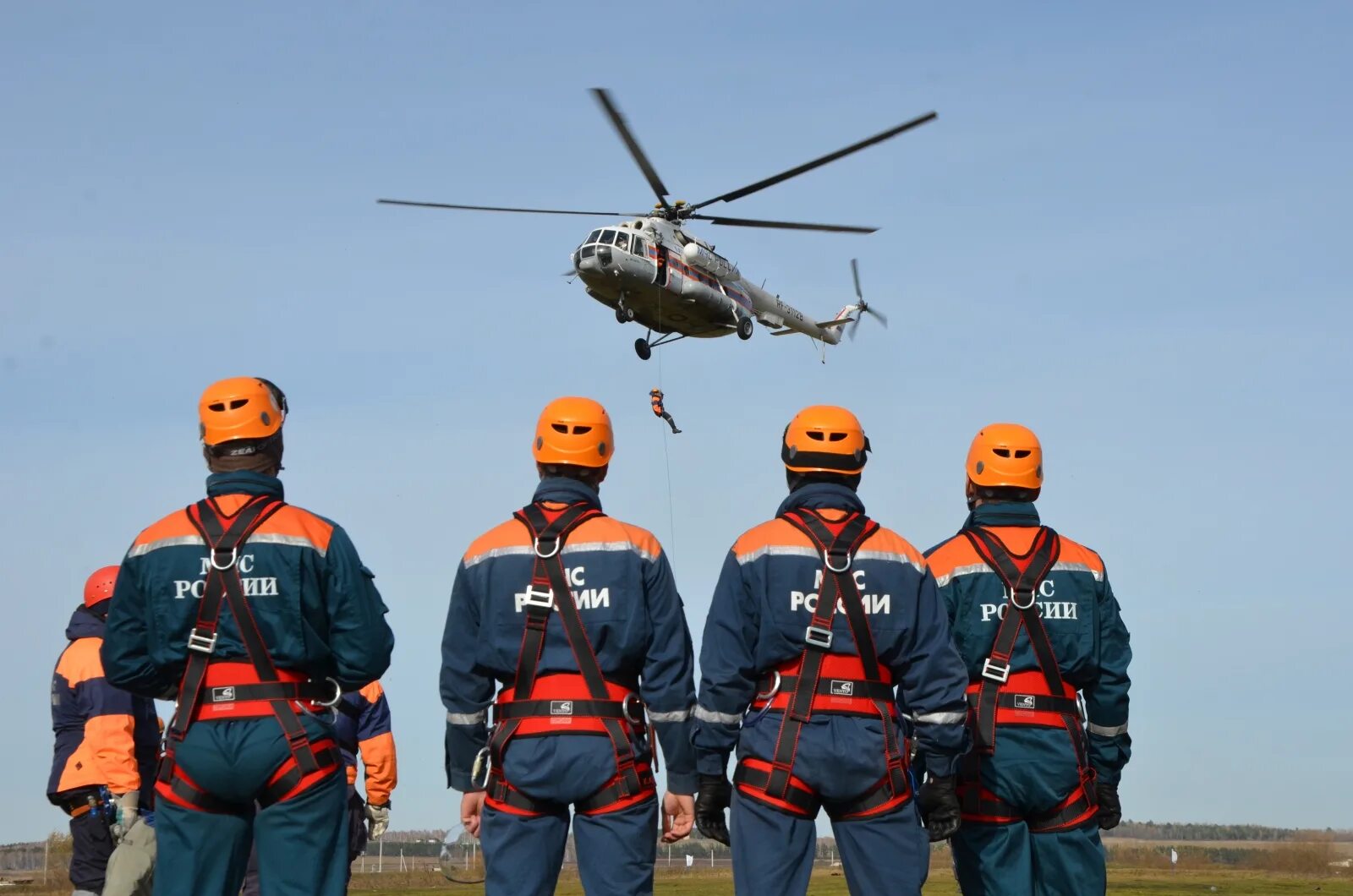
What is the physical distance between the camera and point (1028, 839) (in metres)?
8.13

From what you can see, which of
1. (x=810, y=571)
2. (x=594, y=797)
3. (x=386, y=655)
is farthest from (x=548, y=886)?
(x=810, y=571)

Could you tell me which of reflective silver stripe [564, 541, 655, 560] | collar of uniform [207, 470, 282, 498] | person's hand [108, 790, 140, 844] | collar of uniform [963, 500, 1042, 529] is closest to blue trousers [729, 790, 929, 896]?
reflective silver stripe [564, 541, 655, 560]

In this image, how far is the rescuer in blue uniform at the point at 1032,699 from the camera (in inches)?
317

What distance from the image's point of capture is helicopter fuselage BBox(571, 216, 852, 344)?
3133cm

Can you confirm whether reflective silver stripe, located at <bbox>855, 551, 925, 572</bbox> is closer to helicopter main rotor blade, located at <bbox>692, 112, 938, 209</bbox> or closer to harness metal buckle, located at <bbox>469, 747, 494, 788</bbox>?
harness metal buckle, located at <bbox>469, 747, 494, 788</bbox>

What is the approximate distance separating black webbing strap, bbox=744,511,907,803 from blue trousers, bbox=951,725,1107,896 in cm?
96

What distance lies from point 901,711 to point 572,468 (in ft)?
6.35

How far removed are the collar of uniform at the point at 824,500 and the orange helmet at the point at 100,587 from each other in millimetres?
5121

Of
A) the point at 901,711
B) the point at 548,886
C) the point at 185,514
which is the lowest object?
the point at 548,886

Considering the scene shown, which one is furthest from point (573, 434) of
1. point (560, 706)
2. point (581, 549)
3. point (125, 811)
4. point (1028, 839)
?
point (125, 811)

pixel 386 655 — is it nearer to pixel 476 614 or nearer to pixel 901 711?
pixel 476 614

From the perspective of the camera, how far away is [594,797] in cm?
708

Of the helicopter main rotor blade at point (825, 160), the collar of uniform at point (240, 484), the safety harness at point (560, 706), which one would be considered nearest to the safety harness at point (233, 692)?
the collar of uniform at point (240, 484)

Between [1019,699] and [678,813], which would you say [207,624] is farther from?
[1019,699]
